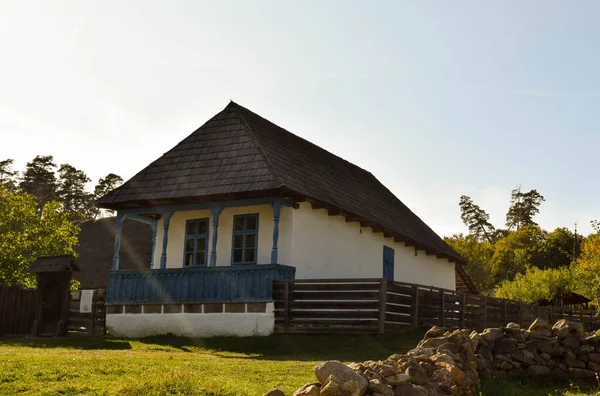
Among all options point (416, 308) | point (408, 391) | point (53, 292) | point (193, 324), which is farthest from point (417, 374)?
point (53, 292)

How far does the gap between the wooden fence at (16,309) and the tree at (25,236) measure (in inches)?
368

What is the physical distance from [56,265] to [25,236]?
1207 cm

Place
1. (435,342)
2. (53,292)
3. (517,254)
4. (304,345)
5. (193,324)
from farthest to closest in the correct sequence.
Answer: (517,254) < (53,292) < (193,324) < (304,345) < (435,342)

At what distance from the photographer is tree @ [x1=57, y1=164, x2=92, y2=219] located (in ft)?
295

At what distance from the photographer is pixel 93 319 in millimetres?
23984

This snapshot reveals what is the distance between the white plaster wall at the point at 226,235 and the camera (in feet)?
69.3

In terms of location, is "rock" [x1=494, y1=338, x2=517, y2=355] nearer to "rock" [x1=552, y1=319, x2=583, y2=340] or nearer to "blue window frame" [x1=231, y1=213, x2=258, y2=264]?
"rock" [x1=552, y1=319, x2=583, y2=340]

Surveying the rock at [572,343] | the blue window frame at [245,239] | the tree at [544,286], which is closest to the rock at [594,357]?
the rock at [572,343]

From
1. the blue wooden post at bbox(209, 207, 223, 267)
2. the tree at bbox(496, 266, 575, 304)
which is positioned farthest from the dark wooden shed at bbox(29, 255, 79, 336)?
the tree at bbox(496, 266, 575, 304)

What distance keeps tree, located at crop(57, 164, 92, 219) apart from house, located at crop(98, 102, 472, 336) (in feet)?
229

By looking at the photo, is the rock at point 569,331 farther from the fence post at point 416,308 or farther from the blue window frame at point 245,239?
the blue window frame at point 245,239

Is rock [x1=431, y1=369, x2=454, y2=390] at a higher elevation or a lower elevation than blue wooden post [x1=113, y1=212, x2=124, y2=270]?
lower

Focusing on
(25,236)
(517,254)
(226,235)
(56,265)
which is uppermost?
(517,254)

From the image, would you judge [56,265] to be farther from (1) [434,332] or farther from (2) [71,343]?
(1) [434,332]
